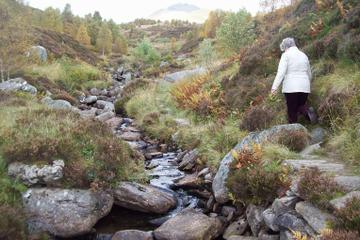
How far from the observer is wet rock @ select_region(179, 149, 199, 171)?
39.3 feet

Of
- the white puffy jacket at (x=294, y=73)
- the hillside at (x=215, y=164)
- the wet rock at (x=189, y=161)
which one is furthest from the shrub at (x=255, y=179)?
the wet rock at (x=189, y=161)

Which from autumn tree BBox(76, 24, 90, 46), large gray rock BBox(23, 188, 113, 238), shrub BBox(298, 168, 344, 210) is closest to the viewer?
shrub BBox(298, 168, 344, 210)

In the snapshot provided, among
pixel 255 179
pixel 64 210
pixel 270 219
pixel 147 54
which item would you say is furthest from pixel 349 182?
pixel 147 54

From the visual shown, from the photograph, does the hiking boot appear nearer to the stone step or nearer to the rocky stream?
the rocky stream

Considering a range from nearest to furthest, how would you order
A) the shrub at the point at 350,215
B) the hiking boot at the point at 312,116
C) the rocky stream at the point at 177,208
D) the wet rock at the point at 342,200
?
the shrub at the point at 350,215, the wet rock at the point at 342,200, the rocky stream at the point at 177,208, the hiking boot at the point at 312,116

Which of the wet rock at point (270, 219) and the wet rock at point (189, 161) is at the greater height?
the wet rock at point (270, 219)

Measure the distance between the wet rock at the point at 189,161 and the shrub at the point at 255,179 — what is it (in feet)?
10.1

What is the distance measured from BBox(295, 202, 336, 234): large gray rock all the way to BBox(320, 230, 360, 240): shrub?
0.78 feet

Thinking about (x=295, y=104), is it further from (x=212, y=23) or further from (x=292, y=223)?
(x=212, y=23)

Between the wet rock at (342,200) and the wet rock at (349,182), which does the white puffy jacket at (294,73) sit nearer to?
the wet rock at (349,182)

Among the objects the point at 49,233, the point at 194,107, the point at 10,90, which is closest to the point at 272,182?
the point at 49,233

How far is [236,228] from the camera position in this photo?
817cm

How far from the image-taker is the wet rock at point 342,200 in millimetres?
6082

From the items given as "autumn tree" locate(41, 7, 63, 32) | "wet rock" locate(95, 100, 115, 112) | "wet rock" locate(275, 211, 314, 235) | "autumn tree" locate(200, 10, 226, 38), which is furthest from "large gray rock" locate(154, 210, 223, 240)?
"autumn tree" locate(200, 10, 226, 38)
